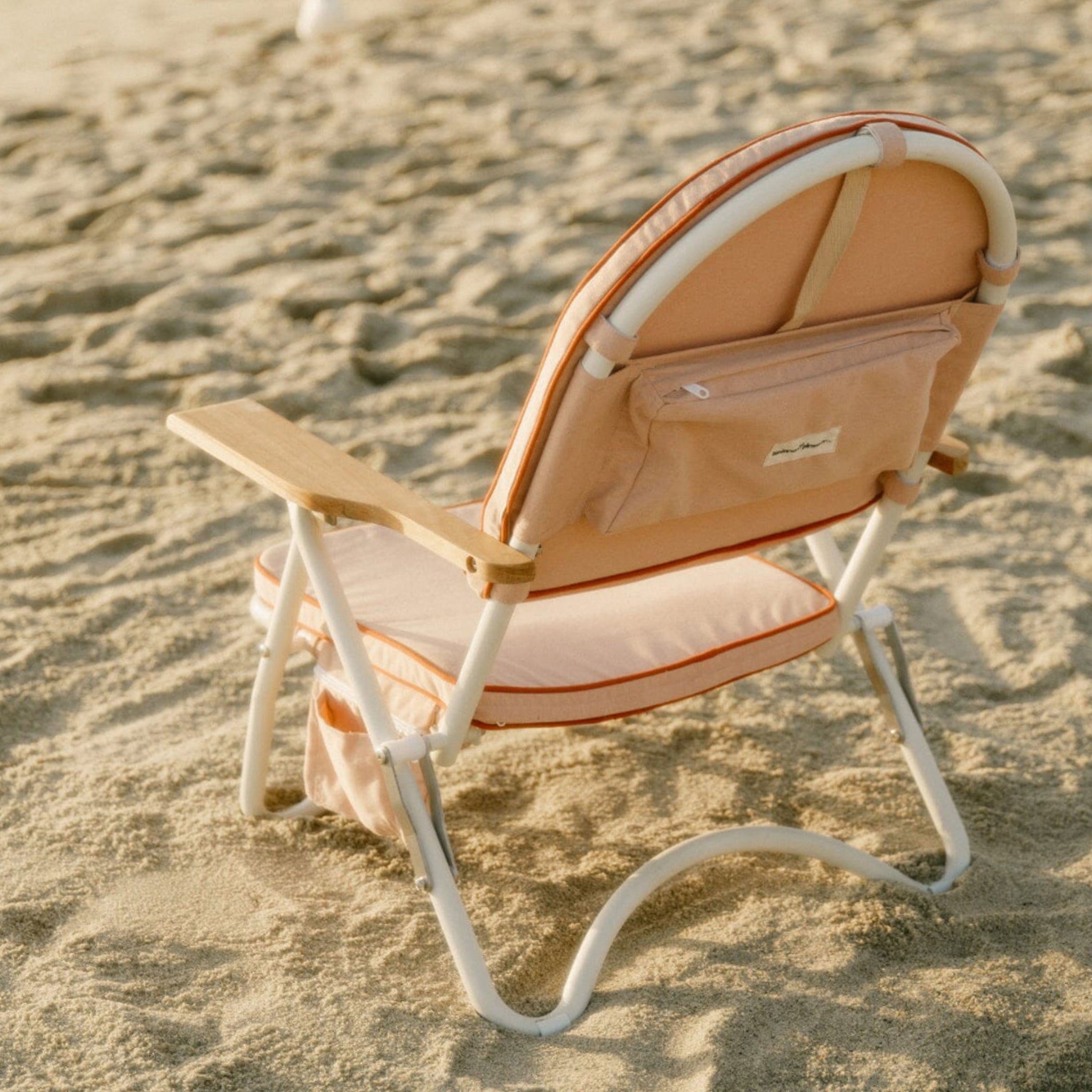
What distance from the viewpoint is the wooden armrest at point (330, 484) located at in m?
1.73

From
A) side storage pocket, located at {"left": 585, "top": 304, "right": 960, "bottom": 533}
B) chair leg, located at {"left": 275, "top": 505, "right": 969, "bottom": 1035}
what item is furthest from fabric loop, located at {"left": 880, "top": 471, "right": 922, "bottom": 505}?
chair leg, located at {"left": 275, "top": 505, "right": 969, "bottom": 1035}

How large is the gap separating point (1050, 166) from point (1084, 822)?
3.25 meters

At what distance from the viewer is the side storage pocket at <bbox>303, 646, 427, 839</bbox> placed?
2.08 m

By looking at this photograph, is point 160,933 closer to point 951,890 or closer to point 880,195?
point 951,890

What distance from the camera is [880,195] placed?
1.73 meters

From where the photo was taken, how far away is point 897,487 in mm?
2086

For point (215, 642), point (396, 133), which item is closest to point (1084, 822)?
point (215, 642)

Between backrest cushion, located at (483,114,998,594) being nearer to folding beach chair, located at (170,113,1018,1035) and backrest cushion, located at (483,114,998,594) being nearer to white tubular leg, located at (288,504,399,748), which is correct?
folding beach chair, located at (170,113,1018,1035)

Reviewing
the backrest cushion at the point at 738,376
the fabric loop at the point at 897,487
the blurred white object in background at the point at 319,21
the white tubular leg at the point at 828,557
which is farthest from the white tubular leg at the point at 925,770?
the blurred white object in background at the point at 319,21

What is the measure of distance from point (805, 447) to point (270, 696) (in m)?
0.91

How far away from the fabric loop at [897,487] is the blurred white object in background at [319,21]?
5326 millimetres

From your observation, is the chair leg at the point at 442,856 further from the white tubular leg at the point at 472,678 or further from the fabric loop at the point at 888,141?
the fabric loop at the point at 888,141

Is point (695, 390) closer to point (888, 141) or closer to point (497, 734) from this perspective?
point (888, 141)

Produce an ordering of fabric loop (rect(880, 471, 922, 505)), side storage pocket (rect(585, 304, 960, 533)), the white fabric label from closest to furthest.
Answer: side storage pocket (rect(585, 304, 960, 533))
the white fabric label
fabric loop (rect(880, 471, 922, 505))
